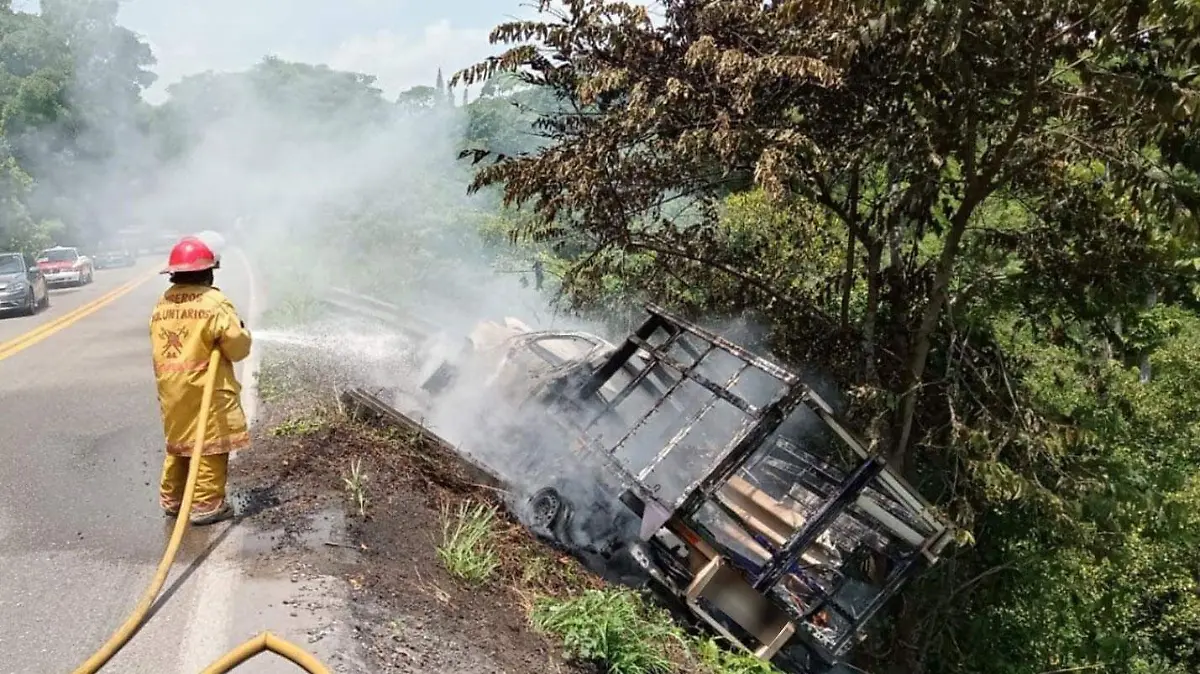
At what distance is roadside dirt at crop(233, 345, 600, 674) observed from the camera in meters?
4.11

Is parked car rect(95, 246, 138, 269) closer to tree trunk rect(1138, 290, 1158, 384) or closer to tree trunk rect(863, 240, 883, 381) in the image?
tree trunk rect(1138, 290, 1158, 384)

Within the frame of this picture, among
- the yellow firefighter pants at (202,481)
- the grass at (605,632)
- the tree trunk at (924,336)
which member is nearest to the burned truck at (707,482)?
the tree trunk at (924,336)

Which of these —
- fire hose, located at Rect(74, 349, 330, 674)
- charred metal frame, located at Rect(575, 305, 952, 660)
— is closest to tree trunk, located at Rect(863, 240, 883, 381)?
charred metal frame, located at Rect(575, 305, 952, 660)

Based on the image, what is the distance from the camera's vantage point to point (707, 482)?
19.9 feet

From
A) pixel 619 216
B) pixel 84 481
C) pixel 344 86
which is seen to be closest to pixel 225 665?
pixel 84 481

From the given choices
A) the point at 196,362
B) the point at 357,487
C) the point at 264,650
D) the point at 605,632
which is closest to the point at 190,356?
the point at 196,362

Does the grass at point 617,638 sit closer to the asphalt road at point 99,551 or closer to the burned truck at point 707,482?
the burned truck at point 707,482

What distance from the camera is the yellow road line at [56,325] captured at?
12.0 m

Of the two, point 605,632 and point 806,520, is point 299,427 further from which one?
point 806,520

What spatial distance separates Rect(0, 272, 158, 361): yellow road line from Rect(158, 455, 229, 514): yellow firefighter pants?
7.48 m

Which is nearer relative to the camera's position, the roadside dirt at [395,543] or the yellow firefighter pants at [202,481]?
the roadside dirt at [395,543]

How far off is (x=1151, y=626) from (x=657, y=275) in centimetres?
1445

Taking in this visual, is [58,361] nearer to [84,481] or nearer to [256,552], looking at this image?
[84,481]

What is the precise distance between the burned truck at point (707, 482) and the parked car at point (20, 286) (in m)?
13.6
